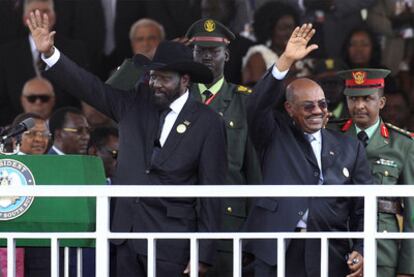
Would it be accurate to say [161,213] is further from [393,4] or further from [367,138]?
[393,4]

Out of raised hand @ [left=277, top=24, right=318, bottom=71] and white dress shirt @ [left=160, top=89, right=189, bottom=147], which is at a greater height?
raised hand @ [left=277, top=24, right=318, bottom=71]

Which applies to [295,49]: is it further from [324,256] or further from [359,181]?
[324,256]

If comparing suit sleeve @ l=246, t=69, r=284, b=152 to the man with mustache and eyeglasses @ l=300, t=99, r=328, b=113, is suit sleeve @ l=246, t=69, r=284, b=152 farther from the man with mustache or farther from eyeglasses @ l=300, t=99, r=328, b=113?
eyeglasses @ l=300, t=99, r=328, b=113

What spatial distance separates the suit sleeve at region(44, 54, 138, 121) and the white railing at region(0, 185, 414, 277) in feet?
2.96

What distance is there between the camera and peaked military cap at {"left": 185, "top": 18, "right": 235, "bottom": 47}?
906 centimetres

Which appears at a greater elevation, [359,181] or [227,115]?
[227,115]

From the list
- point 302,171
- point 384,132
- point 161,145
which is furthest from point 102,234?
point 384,132

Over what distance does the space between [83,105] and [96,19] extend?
714 millimetres

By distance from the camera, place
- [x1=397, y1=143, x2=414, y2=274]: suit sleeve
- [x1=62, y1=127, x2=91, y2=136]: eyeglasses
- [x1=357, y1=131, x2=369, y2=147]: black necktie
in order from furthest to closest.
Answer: [x1=62, y1=127, x2=91, y2=136]: eyeglasses
[x1=357, y1=131, x2=369, y2=147]: black necktie
[x1=397, y1=143, x2=414, y2=274]: suit sleeve

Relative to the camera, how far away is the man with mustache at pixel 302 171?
8258 millimetres

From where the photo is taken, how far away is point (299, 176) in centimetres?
841

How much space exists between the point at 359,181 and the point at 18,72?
4.27 metres

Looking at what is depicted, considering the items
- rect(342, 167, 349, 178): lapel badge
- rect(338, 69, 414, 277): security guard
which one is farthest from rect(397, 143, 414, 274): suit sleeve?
rect(342, 167, 349, 178): lapel badge

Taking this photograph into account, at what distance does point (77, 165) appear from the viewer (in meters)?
8.12
